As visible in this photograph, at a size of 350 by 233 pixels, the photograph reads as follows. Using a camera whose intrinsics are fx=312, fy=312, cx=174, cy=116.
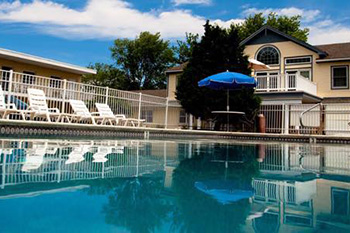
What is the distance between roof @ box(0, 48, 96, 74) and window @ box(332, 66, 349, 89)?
54.2 feet

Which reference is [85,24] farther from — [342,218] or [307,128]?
[342,218]

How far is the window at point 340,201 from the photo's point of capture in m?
1.89

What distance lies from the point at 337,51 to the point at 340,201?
21.3m

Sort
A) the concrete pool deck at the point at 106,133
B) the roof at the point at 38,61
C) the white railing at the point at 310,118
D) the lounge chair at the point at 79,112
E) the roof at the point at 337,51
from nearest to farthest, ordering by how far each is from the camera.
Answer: the concrete pool deck at the point at 106,133 < the lounge chair at the point at 79,112 < the white railing at the point at 310,118 < the roof at the point at 38,61 < the roof at the point at 337,51

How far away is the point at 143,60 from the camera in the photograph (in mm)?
43812

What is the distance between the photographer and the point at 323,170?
367cm

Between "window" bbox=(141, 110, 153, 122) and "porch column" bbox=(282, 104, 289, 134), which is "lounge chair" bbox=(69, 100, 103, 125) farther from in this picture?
"porch column" bbox=(282, 104, 289, 134)

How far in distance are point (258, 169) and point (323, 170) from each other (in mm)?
763

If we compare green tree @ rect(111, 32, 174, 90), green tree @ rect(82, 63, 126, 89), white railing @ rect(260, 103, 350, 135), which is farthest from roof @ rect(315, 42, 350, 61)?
green tree @ rect(82, 63, 126, 89)

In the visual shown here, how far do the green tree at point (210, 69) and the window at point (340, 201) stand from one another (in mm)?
13379

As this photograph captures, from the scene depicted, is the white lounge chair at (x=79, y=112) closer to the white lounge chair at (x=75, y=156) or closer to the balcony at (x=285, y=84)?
the white lounge chair at (x=75, y=156)

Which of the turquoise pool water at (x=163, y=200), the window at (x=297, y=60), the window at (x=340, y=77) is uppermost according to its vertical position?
the window at (x=297, y=60)

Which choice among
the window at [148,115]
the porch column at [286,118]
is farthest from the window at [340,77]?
the window at [148,115]

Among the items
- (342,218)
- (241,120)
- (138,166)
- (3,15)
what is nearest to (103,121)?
(241,120)
